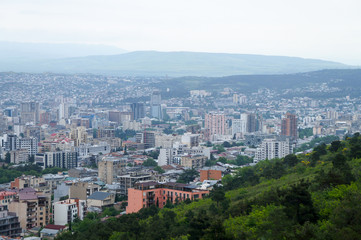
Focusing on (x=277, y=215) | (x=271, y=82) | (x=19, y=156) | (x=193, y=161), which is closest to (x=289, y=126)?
(x=193, y=161)

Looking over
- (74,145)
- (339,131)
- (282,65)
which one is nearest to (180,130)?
(339,131)

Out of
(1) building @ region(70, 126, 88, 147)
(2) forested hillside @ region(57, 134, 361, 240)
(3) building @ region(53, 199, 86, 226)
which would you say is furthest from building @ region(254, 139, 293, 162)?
(2) forested hillside @ region(57, 134, 361, 240)

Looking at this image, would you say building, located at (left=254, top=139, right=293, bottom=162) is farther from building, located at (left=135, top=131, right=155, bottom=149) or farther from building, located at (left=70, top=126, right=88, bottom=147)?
building, located at (left=70, top=126, right=88, bottom=147)

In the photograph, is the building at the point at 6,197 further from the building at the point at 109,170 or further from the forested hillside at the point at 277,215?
the building at the point at 109,170

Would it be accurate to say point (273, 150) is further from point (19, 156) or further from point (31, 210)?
point (31, 210)

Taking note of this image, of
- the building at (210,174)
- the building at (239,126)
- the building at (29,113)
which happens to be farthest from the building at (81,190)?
the building at (29,113)

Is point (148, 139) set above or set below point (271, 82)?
below
